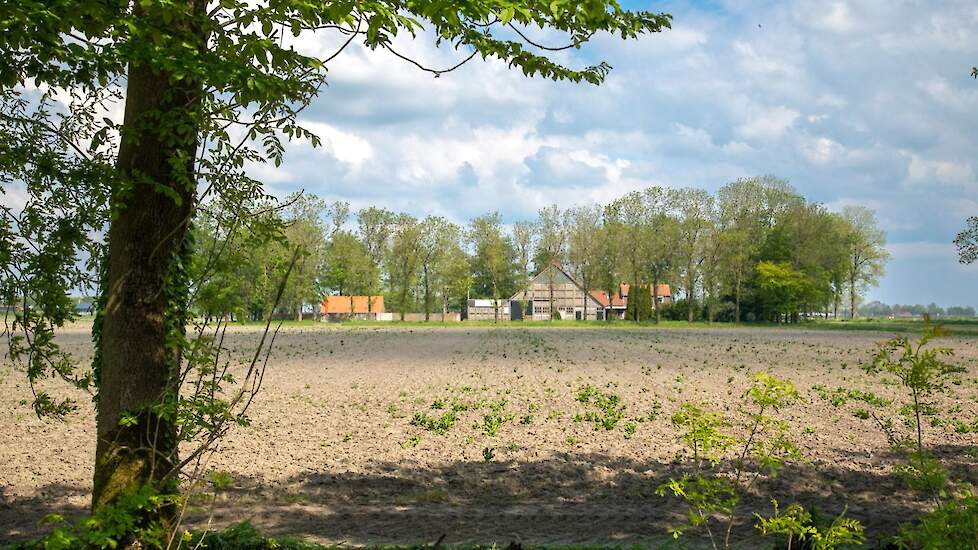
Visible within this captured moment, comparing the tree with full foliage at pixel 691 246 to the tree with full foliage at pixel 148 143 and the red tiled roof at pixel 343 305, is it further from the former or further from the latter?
the tree with full foliage at pixel 148 143

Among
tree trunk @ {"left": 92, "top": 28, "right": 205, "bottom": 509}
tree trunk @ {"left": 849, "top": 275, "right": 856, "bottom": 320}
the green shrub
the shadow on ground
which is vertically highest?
tree trunk @ {"left": 849, "top": 275, "right": 856, "bottom": 320}

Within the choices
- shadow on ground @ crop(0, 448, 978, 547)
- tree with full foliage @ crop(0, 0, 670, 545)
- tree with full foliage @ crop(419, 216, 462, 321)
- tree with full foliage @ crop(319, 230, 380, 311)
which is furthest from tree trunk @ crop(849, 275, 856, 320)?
tree with full foliage @ crop(0, 0, 670, 545)

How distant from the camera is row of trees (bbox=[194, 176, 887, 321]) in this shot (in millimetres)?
75875

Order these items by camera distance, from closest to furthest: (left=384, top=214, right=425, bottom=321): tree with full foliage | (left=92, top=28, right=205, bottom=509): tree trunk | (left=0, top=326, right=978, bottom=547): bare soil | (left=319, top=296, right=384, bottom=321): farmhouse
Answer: (left=92, top=28, right=205, bottom=509): tree trunk, (left=0, top=326, right=978, bottom=547): bare soil, (left=384, top=214, right=425, bottom=321): tree with full foliage, (left=319, top=296, right=384, bottom=321): farmhouse

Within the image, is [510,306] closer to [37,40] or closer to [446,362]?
[446,362]

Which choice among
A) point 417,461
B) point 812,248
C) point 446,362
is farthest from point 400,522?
point 812,248

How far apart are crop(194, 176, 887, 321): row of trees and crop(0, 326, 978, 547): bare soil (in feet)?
178

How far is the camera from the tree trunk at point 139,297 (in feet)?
17.8

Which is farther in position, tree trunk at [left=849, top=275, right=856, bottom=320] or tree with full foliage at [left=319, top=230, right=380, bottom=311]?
tree trunk at [left=849, top=275, right=856, bottom=320]

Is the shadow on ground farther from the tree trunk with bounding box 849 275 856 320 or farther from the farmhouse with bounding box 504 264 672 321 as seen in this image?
the farmhouse with bounding box 504 264 672 321

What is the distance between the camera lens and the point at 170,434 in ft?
18.9

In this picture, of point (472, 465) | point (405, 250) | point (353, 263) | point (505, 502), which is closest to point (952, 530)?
point (505, 502)

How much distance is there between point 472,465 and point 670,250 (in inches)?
2750

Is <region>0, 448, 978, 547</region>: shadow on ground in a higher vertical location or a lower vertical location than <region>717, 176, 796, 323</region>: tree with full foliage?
lower
